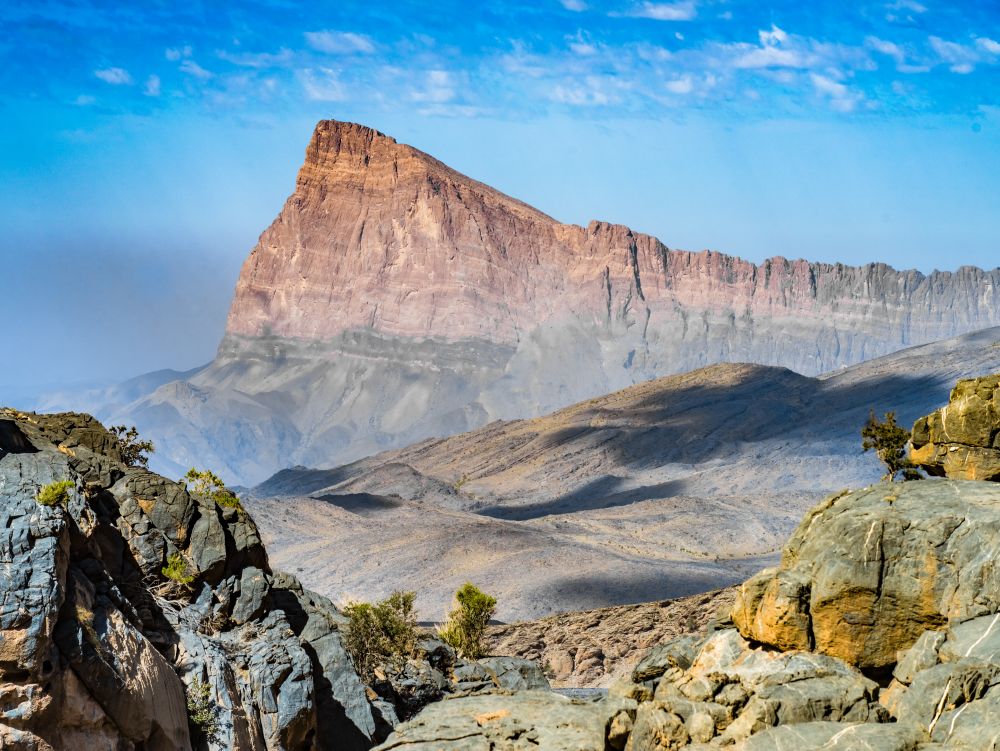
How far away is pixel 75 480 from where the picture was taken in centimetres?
2367

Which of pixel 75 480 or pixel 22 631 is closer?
pixel 22 631

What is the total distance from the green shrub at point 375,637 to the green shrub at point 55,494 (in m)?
10.8

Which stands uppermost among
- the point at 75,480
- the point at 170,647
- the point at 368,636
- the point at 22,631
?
the point at 75,480

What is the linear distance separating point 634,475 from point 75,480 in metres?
126

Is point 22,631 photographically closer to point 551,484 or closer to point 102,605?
point 102,605

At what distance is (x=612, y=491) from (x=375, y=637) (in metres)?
105

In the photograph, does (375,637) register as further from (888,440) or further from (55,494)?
(888,440)

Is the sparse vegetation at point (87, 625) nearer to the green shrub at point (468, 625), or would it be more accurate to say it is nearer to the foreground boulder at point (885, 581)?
the foreground boulder at point (885, 581)

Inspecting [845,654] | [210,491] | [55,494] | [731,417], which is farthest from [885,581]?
[731,417]

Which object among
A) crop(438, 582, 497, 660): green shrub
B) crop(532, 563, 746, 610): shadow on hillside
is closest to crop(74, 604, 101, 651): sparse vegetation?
crop(438, 582, 497, 660): green shrub

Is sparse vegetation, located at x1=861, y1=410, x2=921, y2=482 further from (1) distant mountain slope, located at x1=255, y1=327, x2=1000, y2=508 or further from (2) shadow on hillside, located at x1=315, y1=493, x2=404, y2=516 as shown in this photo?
(2) shadow on hillside, located at x1=315, y1=493, x2=404, y2=516

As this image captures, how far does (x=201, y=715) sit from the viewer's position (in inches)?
900

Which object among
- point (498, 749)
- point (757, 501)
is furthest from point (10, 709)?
point (757, 501)

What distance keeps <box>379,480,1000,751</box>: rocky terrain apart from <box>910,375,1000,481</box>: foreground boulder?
7.81 feet
